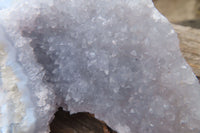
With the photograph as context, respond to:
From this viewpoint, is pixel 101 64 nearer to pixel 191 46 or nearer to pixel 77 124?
pixel 77 124

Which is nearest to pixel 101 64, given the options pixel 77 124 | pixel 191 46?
pixel 77 124

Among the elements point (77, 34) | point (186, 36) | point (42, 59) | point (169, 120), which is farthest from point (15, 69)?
point (186, 36)

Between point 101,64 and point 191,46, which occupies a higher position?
point 101,64

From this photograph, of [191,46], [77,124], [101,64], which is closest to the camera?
[101,64]

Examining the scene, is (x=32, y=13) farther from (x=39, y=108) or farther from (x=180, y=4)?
(x=180, y=4)

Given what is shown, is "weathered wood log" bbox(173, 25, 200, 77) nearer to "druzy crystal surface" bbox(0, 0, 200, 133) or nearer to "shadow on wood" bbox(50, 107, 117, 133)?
"druzy crystal surface" bbox(0, 0, 200, 133)

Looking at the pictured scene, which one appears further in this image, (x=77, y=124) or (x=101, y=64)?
(x=77, y=124)

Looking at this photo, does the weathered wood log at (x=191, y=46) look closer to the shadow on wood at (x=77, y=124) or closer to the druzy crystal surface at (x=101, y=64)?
the druzy crystal surface at (x=101, y=64)

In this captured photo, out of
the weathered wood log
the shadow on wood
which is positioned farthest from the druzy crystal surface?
the weathered wood log
